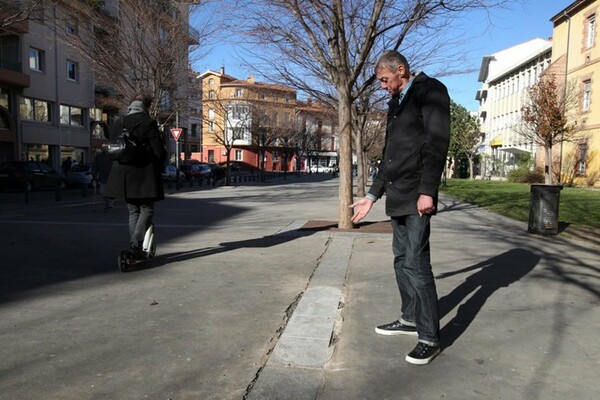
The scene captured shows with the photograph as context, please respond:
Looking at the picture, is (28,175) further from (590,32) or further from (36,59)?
(590,32)

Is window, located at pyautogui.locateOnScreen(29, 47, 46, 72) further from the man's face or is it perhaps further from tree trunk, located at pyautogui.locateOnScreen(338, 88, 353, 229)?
the man's face

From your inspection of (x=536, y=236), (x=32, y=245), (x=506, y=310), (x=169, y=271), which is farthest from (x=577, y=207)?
(x=32, y=245)

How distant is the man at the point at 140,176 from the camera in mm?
5496

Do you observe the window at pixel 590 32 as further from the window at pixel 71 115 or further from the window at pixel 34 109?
the window at pixel 34 109

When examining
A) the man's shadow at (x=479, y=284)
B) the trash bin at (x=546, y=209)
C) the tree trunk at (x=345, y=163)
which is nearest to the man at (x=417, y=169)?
the man's shadow at (x=479, y=284)

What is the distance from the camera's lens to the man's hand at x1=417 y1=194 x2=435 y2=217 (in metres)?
3.09

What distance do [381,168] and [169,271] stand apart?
322 cm

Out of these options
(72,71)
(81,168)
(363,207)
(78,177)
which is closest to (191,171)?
(72,71)

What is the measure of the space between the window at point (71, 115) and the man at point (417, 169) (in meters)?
34.4

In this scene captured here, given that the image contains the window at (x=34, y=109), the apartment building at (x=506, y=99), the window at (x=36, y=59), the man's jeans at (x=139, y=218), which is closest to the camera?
the man's jeans at (x=139, y=218)

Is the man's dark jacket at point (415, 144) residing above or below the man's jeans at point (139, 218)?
above

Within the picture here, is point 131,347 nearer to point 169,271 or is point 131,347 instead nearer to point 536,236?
point 169,271

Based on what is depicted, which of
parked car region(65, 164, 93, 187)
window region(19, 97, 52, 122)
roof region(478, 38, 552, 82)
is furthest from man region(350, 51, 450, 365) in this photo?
roof region(478, 38, 552, 82)

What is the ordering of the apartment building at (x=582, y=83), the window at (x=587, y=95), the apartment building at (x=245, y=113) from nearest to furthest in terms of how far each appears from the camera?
1. the apartment building at (x=582, y=83)
2. the window at (x=587, y=95)
3. the apartment building at (x=245, y=113)
